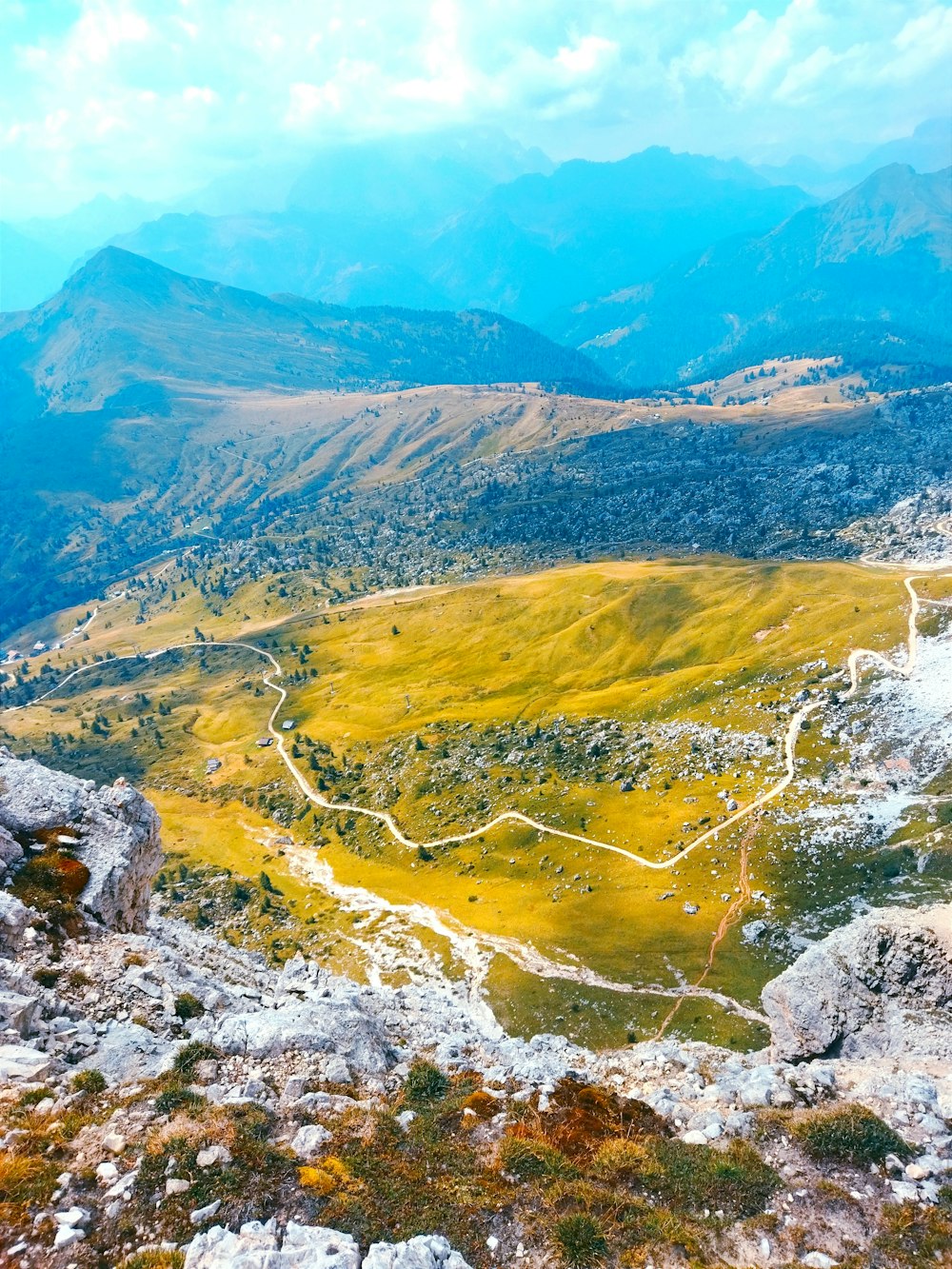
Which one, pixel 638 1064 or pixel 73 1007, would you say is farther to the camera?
pixel 638 1064

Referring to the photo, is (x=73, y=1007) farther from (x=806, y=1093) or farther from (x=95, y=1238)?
(x=806, y=1093)

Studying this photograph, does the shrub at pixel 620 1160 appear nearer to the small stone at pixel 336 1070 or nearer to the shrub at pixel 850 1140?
the shrub at pixel 850 1140

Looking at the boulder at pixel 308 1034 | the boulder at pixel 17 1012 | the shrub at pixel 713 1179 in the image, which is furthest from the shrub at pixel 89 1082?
the shrub at pixel 713 1179

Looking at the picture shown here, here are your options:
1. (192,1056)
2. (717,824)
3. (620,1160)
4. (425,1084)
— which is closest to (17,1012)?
(192,1056)

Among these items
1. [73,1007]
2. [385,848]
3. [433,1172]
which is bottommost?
[385,848]

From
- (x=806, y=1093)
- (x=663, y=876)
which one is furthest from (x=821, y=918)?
(x=806, y=1093)

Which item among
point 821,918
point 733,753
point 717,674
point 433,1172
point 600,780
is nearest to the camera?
point 433,1172

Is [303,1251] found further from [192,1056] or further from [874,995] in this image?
[874,995]

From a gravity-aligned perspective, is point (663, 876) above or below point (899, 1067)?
below
